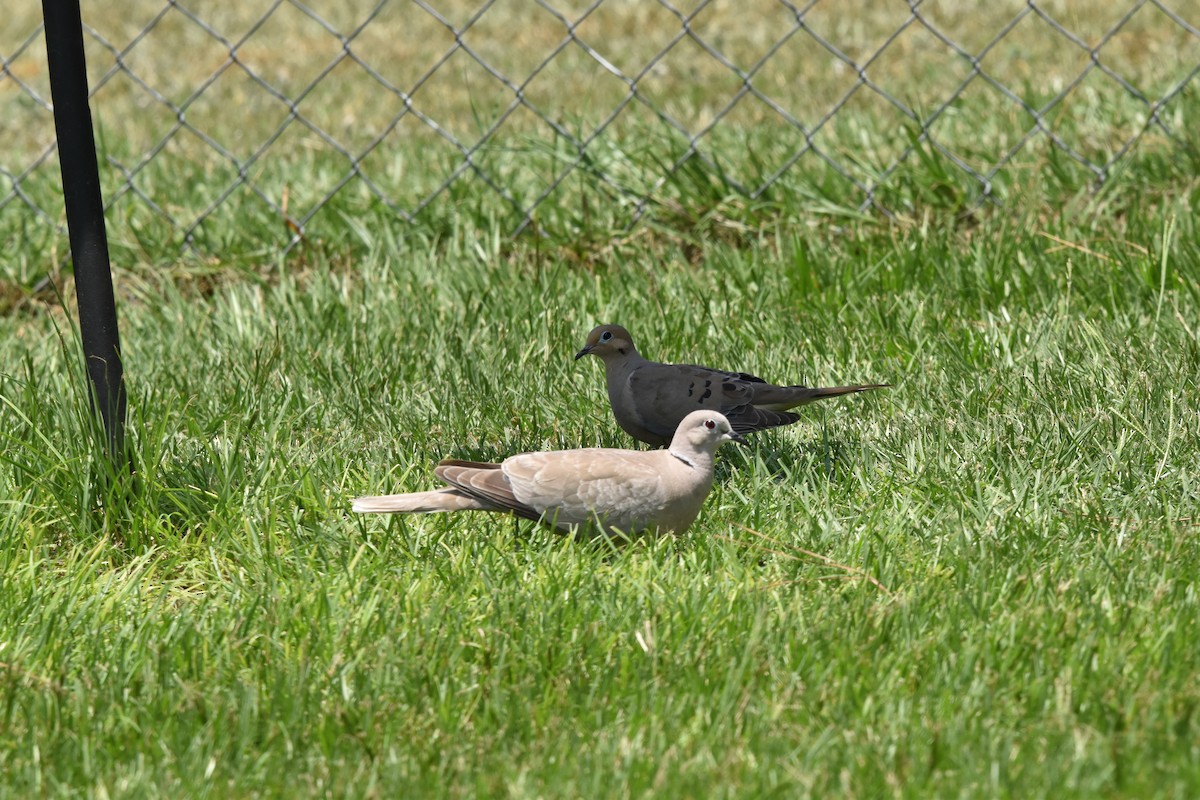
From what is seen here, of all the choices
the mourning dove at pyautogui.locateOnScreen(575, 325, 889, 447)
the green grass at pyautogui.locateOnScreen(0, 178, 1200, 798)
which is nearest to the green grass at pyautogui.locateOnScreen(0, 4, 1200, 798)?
the green grass at pyautogui.locateOnScreen(0, 178, 1200, 798)

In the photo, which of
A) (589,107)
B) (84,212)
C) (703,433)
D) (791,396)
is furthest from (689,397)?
(589,107)

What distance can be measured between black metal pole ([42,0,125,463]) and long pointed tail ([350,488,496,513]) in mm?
587

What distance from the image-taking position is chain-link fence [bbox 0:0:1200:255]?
5688 millimetres

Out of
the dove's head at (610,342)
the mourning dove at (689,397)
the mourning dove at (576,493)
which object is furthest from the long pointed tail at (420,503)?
the dove's head at (610,342)

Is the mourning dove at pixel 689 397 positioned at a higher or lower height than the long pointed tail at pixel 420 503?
higher

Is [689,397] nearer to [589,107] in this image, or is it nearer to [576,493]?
[576,493]

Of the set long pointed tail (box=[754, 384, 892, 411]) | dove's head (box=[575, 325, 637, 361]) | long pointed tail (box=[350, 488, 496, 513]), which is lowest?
long pointed tail (box=[350, 488, 496, 513])

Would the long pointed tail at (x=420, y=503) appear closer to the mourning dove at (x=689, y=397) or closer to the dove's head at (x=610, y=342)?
the mourning dove at (x=689, y=397)

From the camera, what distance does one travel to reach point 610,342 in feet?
14.0

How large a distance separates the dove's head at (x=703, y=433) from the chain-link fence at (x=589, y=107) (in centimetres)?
196

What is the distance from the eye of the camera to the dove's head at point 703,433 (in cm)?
343

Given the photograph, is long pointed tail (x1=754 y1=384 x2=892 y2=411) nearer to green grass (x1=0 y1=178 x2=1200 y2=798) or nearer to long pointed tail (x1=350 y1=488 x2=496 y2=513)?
green grass (x1=0 y1=178 x2=1200 y2=798)

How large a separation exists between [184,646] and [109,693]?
0.18 meters

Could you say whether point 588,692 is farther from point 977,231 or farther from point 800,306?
point 977,231
